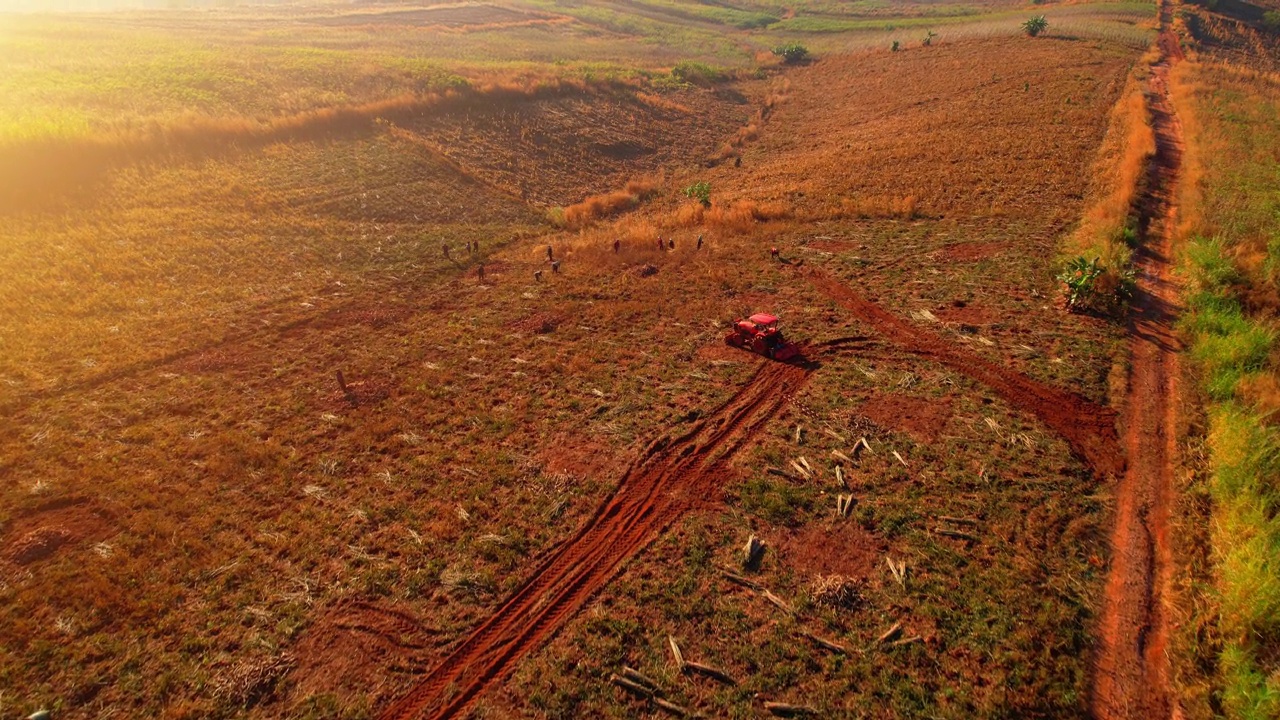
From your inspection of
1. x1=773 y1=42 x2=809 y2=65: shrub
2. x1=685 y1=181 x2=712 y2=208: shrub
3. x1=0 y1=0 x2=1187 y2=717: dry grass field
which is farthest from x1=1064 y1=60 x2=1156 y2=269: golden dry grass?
x1=773 y1=42 x2=809 y2=65: shrub

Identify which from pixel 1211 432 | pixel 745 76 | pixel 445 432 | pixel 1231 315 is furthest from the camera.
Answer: pixel 745 76

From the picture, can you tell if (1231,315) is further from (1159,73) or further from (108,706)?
(1159,73)

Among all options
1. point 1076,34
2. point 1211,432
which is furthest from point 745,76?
point 1211,432

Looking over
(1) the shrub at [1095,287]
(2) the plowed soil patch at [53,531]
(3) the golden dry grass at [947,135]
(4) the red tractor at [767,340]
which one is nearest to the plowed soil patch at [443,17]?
(3) the golden dry grass at [947,135]

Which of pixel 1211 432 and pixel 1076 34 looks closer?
pixel 1211 432

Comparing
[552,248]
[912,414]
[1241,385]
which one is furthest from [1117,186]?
[552,248]

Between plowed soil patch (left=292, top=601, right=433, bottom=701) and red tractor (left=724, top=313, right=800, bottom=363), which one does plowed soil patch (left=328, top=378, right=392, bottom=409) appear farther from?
red tractor (left=724, top=313, right=800, bottom=363)

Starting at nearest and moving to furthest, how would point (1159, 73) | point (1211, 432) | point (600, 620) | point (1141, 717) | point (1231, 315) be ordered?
1. point (1141, 717)
2. point (600, 620)
3. point (1211, 432)
4. point (1231, 315)
5. point (1159, 73)
